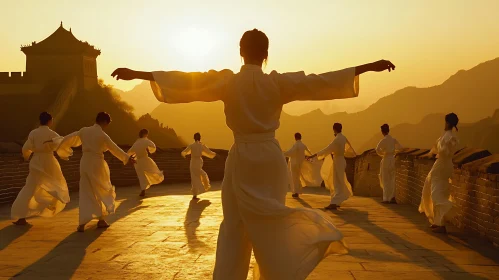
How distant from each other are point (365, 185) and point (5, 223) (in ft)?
38.5

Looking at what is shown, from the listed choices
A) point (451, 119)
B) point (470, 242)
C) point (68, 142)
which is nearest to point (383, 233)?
point (470, 242)

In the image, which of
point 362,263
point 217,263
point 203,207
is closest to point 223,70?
point 217,263

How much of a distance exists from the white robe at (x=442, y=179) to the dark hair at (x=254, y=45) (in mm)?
5330

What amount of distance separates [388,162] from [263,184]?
10670 mm

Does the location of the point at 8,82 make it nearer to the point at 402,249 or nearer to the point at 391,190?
the point at 391,190

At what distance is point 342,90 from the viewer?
426 cm

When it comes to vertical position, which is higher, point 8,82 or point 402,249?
point 8,82

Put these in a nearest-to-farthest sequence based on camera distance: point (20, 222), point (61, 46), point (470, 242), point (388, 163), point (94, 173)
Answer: point (470, 242), point (94, 173), point (20, 222), point (388, 163), point (61, 46)

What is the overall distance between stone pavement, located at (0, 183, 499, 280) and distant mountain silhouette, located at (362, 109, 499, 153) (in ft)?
347

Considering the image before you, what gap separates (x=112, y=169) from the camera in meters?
19.4

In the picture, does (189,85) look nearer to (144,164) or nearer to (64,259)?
(64,259)

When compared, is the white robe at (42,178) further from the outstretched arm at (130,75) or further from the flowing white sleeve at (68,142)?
the outstretched arm at (130,75)

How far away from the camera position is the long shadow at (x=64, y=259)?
19.8 ft

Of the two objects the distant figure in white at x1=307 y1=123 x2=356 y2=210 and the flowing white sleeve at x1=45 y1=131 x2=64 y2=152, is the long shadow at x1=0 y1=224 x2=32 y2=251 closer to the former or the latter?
the flowing white sleeve at x1=45 y1=131 x2=64 y2=152
